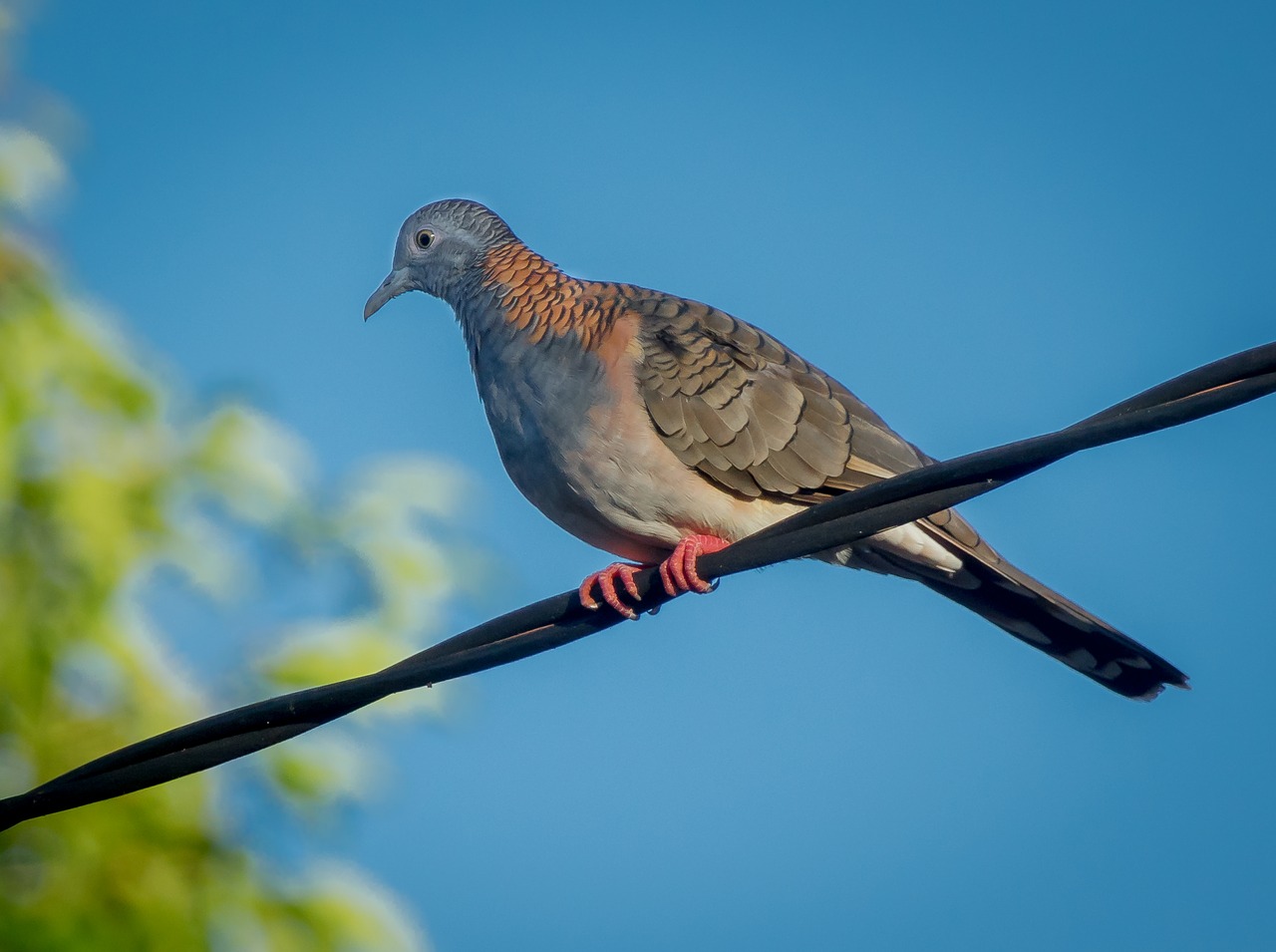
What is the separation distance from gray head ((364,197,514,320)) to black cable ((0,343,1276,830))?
235 cm

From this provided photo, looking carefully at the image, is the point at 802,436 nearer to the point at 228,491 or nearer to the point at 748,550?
the point at 748,550

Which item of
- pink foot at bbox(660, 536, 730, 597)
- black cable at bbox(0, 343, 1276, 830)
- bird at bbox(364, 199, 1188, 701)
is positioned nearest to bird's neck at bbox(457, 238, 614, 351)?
bird at bbox(364, 199, 1188, 701)

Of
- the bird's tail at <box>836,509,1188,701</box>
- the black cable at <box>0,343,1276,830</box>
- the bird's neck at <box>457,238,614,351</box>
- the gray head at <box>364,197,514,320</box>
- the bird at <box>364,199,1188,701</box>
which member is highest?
the gray head at <box>364,197,514,320</box>

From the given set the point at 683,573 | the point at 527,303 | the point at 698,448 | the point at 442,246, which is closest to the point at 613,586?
the point at 683,573

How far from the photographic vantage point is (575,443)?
14.8 ft

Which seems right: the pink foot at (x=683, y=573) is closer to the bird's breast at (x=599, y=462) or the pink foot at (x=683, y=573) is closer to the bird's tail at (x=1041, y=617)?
the bird's breast at (x=599, y=462)

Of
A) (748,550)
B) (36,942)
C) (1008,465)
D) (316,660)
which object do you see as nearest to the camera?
(1008,465)

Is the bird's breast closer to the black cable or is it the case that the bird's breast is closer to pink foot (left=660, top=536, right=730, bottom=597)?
pink foot (left=660, top=536, right=730, bottom=597)

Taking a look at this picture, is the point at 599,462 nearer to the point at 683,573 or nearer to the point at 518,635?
the point at 683,573

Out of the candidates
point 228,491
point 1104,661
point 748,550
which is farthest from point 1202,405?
point 228,491

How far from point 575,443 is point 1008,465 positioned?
6.33ft

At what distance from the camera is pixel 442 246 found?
5523 mm

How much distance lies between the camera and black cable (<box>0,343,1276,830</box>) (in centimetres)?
281

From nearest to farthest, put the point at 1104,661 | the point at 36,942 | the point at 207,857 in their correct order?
the point at 1104,661
the point at 36,942
the point at 207,857
